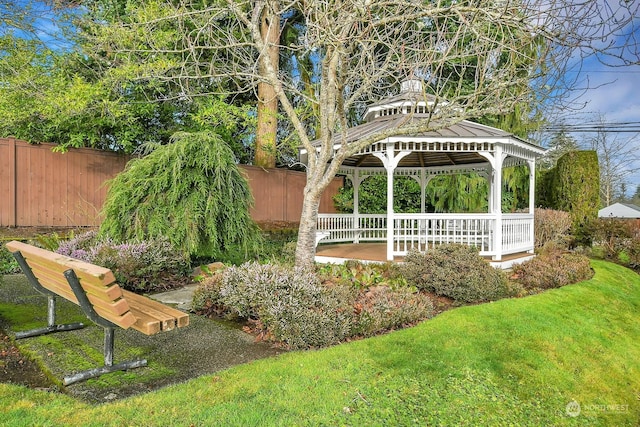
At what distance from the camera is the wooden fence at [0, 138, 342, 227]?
8578 mm

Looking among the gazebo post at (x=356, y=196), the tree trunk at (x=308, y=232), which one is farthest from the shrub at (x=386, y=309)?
the gazebo post at (x=356, y=196)

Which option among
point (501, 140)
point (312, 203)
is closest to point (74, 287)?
point (312, 203)

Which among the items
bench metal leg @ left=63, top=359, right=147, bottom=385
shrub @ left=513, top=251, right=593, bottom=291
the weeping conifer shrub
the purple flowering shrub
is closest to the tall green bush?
shrub @ left=513, top=251, right=593, bottom=291

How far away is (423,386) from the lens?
338 cm

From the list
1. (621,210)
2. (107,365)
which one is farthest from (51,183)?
(621,210)

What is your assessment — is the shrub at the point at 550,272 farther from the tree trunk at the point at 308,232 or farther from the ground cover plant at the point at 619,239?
A: the tree trunk at the point at 308,232

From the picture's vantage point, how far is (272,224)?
12570 mm

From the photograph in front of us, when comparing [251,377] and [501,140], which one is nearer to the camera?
[251,377]

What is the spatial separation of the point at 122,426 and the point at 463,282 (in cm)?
519

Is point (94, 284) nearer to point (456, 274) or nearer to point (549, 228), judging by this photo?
point (456, 274)

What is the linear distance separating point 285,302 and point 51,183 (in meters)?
7.52

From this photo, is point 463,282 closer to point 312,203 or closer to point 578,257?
point 312,203

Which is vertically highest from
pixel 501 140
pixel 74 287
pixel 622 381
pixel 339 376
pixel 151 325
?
pixel 501 140

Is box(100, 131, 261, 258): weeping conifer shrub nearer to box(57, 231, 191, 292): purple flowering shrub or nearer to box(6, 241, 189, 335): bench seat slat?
box(57, 231, 191, 292): purple flowering shrub
